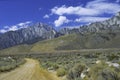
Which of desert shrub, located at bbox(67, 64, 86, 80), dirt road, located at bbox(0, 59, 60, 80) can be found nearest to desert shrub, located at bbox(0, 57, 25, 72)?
dirt road, located at bbox(0, 59, 60, 80)

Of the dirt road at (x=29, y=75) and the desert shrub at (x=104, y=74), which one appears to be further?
the dirt road at (x=29, y=75)

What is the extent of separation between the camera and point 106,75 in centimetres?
2289

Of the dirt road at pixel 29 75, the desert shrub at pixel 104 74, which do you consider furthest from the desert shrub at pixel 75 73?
the desert shrub at pixel 104 74

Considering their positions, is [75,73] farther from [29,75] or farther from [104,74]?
[104,74]

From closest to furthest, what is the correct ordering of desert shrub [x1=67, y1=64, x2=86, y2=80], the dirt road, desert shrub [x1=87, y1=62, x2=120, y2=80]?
1. desert shrub [x1=87, y1=62, x2=120, y2=80]
2. desert shrub [x1=67, y1=64, x2=86, y2=80]
3. the dirt road

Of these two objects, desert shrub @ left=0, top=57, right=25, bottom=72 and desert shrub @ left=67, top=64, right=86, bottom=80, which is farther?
desert shrub @ left=0, top=57, right=25, bottom=72

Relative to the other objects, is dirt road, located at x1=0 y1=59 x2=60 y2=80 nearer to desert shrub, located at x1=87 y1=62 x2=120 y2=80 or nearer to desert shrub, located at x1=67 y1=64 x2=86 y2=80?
desert shrub, located at x1=67 y1=64 x2=86 y2=80

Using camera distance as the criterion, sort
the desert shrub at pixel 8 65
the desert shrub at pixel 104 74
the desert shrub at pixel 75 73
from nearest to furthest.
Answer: the desert shrub at pixel 104 74
the desert shrub at pixel 75 73
the desert shrub at pixel 8 65

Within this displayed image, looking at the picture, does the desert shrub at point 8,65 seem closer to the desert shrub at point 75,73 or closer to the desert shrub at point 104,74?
the desert shrub at point 75,73

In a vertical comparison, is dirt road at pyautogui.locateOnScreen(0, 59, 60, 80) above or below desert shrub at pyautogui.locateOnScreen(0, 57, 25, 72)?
below

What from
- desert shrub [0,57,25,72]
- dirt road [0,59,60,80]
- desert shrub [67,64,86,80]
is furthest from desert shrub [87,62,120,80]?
desert shrub [0,57,25,72]

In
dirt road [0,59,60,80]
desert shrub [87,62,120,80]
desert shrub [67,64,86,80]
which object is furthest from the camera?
dirt road [0,59,60,80]

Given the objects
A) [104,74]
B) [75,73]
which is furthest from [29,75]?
[104,74]

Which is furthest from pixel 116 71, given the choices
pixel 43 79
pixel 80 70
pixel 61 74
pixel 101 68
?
pixel 61 74
